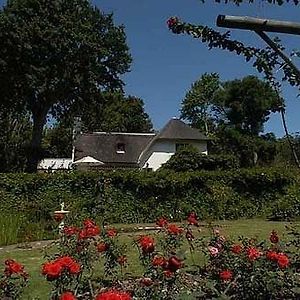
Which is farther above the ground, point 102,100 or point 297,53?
point 102,100

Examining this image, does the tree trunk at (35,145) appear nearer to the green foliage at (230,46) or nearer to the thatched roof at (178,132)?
the thatched roof at (178,132)

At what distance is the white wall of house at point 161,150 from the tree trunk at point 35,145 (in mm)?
10646

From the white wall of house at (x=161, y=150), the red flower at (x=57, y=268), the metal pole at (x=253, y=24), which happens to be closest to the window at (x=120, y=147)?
the white wall of house at (x=161, y=150)

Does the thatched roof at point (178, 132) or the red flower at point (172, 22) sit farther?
the thatched roof at point (178, 132)

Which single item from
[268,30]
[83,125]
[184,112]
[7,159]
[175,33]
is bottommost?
[268,30]

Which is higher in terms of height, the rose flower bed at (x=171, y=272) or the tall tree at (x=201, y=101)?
the tall tree at (x=201, y=101)

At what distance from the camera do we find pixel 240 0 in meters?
2.37

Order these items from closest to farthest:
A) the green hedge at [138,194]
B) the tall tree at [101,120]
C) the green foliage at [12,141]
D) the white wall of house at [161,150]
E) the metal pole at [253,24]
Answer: the metal pole at [253,24], the green hedge at [138,194], the green foliage at [12,141], the tall tree at [101,120], the white wall of house at [161,150]

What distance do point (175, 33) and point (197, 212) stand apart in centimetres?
1495

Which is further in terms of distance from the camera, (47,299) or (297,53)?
(47,299)

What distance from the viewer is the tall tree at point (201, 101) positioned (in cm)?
5312

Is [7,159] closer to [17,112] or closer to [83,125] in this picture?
[17,112]

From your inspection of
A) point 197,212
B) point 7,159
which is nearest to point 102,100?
point 7,159

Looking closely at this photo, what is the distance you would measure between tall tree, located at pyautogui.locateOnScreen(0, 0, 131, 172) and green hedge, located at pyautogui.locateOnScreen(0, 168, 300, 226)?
50.2 ft
